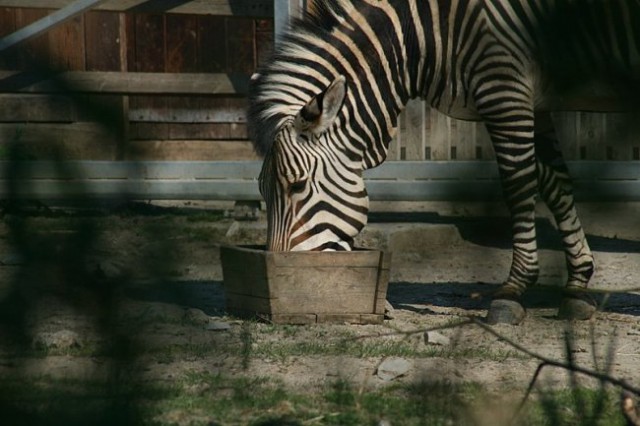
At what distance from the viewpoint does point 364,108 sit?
6500 millimetres

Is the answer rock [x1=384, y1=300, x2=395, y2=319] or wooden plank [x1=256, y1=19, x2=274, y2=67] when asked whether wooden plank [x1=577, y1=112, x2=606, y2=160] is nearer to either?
rock [x1=384, y1=300, x2=395, y2=319]

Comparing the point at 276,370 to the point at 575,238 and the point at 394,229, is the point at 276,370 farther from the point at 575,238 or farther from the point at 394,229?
the point at 394,229

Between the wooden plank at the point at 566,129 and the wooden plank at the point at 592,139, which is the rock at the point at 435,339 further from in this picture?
the wooden plank at the point at 592,139

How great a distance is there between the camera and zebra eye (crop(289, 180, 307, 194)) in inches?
248

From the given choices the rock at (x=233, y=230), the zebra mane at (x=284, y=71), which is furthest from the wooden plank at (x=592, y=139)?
the rock at (x=233, y=230)

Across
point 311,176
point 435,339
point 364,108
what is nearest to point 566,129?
point 435,339

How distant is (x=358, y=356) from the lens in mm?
4684

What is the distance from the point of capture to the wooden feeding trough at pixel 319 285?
5961 millimetres

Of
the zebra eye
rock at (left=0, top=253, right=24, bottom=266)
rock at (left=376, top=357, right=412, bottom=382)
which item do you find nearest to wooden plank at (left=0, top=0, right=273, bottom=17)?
the zebra eye

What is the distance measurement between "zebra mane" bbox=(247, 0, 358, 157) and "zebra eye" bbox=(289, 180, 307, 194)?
26 centimetres

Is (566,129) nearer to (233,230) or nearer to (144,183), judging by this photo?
(144,183)

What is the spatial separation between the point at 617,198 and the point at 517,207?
4929 millimetres

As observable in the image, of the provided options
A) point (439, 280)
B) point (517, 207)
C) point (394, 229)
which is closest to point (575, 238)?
point (517, 207)

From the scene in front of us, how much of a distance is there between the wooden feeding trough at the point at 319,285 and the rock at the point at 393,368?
4.74ft
